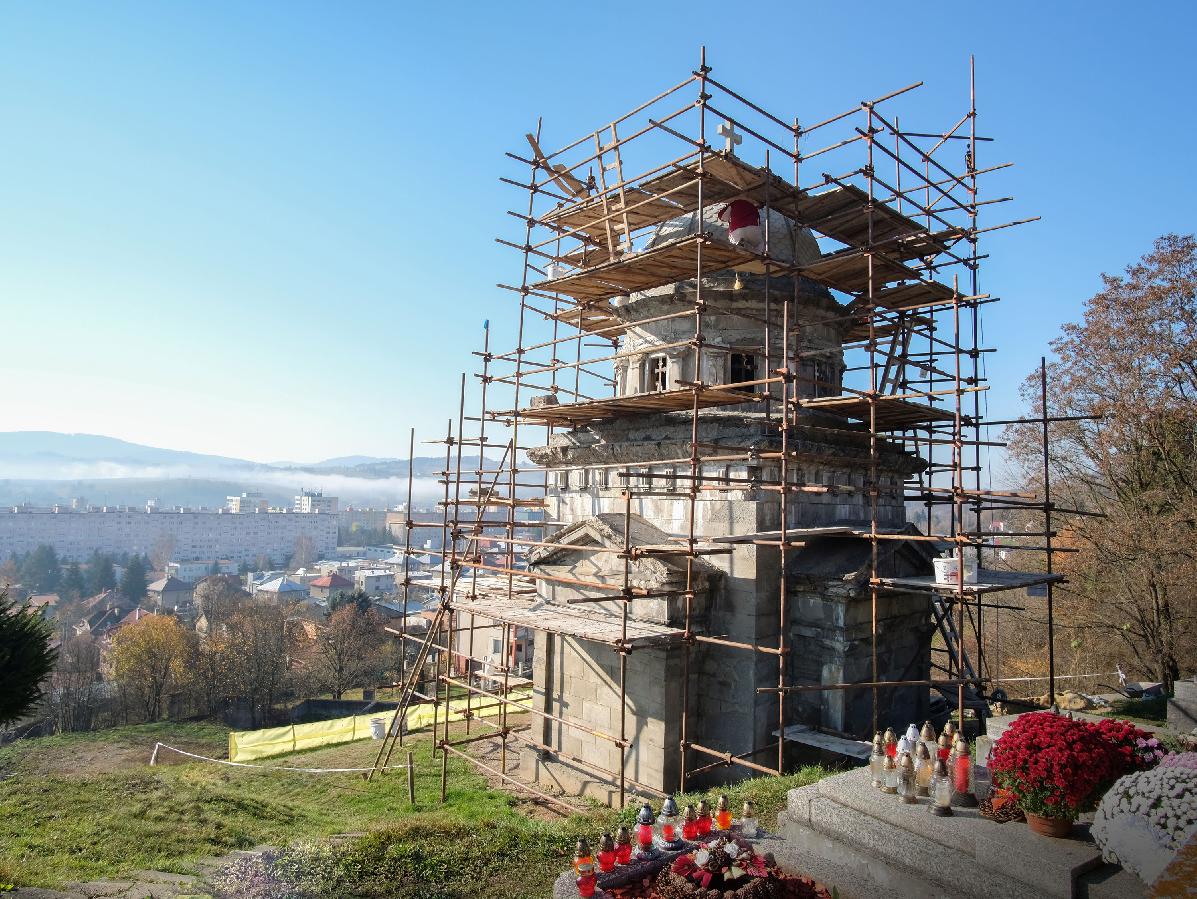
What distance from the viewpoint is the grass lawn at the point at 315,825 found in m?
8.98

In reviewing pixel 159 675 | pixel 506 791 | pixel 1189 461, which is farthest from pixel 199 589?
pixel 1189 461

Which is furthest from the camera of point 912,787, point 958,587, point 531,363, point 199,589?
point 199,589

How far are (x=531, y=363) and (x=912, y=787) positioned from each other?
1291 centimetres

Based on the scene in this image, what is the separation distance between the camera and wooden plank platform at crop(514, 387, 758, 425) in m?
13.3

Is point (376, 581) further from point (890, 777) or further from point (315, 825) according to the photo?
point (890, 777)

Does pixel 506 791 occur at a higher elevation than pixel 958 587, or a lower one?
lower

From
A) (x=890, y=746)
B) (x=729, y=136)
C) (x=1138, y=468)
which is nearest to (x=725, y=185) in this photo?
(x=729, y=136)

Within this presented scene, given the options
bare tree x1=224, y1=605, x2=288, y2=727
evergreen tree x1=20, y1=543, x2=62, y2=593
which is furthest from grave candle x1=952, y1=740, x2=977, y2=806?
evergreen tree x1=20, y1=543, x2=62, y2=593

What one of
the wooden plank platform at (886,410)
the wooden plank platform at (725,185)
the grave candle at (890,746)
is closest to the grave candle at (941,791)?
the grave candle at (890,746)

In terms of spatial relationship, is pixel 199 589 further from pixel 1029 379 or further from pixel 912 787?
pixel 912 787

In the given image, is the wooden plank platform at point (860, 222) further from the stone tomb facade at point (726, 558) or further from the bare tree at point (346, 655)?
the bare tree at point (346, 655)

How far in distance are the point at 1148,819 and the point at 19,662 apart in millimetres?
17136

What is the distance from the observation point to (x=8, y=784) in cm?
1545

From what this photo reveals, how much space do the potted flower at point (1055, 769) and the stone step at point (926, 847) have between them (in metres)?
0.24
